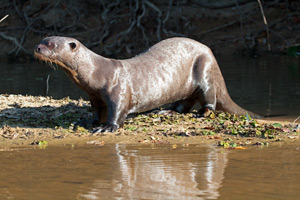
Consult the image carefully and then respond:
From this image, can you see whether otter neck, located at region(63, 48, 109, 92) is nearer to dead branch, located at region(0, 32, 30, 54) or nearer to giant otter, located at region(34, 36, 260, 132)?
giant otter, located at region(34, 36, 260, 132)

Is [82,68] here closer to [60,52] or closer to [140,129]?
[60,52]

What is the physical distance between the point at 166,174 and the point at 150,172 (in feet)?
0.43

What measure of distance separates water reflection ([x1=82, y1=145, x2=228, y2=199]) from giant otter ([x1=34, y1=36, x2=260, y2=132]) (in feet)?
3.62

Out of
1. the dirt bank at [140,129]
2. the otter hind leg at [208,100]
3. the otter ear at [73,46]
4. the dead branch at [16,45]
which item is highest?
the dead branch at [16,45]

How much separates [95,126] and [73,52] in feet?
2.67

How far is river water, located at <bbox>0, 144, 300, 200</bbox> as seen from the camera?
3.03 metres

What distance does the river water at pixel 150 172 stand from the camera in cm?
303

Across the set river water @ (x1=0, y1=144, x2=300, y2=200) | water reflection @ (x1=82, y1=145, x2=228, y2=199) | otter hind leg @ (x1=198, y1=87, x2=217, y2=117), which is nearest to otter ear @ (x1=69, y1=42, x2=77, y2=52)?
river water @ (x1=0, y1=144, x2=300, y2=200)

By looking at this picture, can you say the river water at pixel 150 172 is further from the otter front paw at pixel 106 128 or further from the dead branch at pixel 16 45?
the dead branch at pixel 16 45

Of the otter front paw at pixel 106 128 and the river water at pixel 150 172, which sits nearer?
the river water at pixel 150 172

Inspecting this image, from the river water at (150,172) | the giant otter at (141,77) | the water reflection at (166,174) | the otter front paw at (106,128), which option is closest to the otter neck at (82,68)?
the giant otter at (141,77)

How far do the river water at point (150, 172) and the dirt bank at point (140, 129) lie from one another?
31cm


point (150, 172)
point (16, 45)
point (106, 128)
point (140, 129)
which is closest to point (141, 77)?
point (140, 129)

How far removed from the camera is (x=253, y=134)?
496 cm
